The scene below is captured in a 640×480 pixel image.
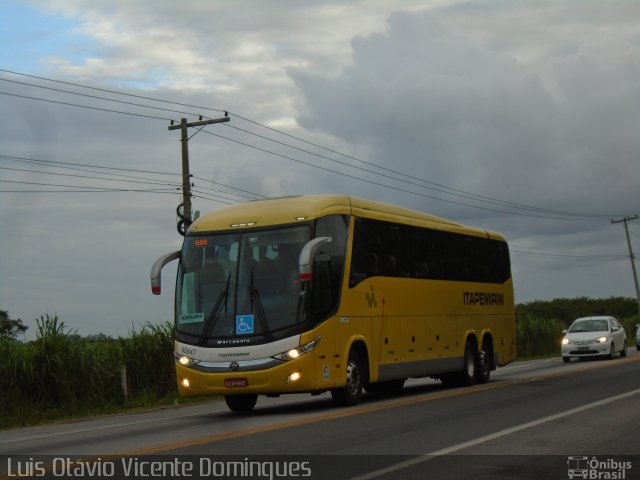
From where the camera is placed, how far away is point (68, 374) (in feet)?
78.0

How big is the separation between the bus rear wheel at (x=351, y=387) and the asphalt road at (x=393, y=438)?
0.23 meters

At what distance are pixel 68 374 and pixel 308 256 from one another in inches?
367

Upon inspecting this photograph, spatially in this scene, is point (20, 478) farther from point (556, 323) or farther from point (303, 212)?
point (556, 323)

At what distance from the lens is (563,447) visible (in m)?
11.7

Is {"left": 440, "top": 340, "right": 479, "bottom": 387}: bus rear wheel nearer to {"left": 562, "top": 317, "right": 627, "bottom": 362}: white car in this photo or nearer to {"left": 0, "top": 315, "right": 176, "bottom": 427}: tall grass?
{"left": 0, "top": 315, "right": 176, "bottom": 427}: tall grass

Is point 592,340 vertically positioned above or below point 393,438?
above

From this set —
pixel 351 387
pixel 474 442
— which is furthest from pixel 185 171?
pixel 474 442

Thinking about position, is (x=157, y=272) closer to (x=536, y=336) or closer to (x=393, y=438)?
(x=393, y=438)

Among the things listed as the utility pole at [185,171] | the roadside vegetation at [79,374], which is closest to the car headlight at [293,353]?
the roadside vegetation at [79,374]

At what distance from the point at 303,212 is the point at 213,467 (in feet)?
26.8

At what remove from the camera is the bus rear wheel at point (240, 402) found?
19.0m

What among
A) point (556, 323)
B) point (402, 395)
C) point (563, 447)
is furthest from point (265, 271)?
point (556, 323)

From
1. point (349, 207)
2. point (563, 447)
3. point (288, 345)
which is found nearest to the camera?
point (563, 447)

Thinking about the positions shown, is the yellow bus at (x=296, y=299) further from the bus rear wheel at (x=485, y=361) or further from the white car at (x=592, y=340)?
the white car at (x=592, y=340)
